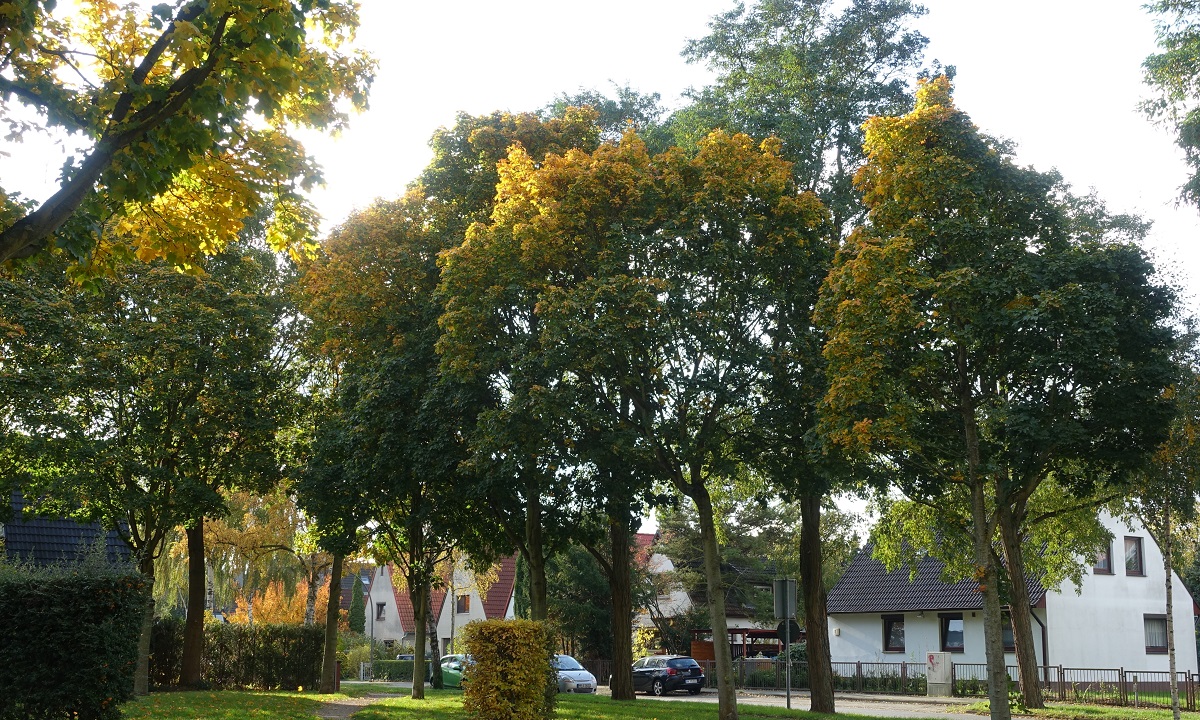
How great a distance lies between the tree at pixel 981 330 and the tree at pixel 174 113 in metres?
8.62

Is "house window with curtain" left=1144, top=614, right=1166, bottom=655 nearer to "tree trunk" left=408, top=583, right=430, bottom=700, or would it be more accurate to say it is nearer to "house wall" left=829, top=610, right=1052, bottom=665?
"house wall" left=829, top=610, right=1052, bottom=665

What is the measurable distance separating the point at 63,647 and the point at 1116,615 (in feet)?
124

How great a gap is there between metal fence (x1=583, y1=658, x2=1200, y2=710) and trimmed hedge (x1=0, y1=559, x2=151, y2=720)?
24649 millimetres

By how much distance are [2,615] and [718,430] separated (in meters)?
11.2

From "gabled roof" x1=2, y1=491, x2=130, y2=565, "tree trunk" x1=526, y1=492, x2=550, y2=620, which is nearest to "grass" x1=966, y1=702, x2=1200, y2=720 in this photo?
"tree trunk" x1=526, y1=492, x2=550, y2=620

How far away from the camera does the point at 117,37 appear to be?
899 cm

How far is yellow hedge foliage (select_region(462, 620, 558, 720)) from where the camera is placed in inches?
570

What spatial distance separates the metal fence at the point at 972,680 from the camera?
3067 centimetres

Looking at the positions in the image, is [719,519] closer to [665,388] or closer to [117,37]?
[665,388]

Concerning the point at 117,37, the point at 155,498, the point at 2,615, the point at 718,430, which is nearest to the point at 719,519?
the point at 718,430

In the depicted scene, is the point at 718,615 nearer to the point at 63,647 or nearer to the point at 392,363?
the point at 392,363

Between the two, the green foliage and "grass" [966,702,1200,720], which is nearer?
"grass" [966,702,1200,720]

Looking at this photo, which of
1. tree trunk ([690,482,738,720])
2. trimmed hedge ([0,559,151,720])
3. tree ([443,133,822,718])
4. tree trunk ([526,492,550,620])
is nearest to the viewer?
trimmed hedge ([0,559,151,720])

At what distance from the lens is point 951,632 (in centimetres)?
3912
